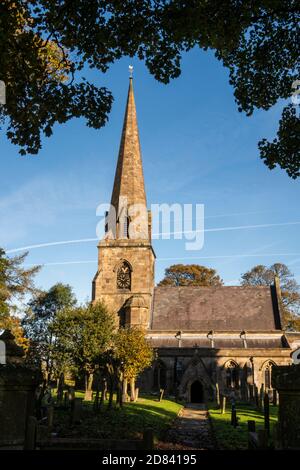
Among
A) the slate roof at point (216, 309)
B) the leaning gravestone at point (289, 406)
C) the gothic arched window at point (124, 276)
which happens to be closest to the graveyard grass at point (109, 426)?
the leaning gravestone at point (289, 406)

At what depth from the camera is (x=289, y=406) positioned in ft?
14.6

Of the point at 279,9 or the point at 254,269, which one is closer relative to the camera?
the point at 279,9

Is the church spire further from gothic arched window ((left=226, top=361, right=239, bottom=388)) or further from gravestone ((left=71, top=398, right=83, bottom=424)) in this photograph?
gravestone ((left=71, top=398, right=83, bottom=424))

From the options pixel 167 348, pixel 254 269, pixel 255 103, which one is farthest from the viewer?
pixel 254 269

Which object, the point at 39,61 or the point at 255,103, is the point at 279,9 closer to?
the point at 255,103

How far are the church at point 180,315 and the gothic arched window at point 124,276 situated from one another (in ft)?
0.29

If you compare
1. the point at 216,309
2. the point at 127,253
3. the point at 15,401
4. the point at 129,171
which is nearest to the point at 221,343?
the point at 216,309

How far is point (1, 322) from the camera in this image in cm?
2512

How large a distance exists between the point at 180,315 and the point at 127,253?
732 centimetres

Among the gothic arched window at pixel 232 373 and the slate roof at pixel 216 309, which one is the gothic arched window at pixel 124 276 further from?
the gothic arched window at pixel 232 373

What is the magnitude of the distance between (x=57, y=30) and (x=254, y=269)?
4854 centimetres

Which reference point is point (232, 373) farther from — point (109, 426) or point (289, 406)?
point (289, 406)

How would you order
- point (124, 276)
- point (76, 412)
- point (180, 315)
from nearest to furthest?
point (76, 412), point (124, 276), point (180, 315)
